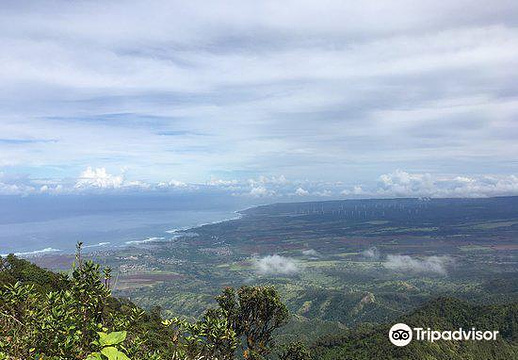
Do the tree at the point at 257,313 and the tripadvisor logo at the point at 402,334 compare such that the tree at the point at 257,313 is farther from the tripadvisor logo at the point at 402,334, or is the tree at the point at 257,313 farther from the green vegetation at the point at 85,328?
the tripadvisor logo at the point at 402,334

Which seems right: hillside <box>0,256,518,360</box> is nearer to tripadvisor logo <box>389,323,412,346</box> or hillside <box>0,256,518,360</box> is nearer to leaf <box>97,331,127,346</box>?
leaf <box>97,331,127,346</box>

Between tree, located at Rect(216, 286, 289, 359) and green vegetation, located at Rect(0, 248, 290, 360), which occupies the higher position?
green vegetation, located at Rect(0, 248, 290, 360)

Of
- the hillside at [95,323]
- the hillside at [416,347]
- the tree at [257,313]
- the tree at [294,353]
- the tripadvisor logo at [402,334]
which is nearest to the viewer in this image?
the hillside at [95,323]

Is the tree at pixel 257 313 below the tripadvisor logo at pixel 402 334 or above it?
above

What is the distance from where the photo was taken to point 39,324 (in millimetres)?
A: 12961

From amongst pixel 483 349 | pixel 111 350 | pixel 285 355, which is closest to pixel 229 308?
pixel 285 355

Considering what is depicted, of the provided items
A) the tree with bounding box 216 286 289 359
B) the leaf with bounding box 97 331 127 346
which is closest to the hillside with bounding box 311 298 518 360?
the tree with bounding box 216 286 289 359

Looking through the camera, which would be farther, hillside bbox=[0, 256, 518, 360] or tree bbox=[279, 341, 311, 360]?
tree bbox=[279, 341, 311, 360]

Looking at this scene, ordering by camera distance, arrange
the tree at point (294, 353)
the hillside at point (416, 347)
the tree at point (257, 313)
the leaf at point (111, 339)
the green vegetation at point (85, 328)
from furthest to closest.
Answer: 1. the hillside at point (416, 347)
2. the tree at point (294, 353)
3. the tree at point (257, 313)
4. the green vegetation at point (85, 328)
5. the leaf at point (111, 339)

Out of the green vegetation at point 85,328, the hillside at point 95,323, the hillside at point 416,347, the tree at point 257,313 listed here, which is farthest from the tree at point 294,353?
the hillside at point 416,347

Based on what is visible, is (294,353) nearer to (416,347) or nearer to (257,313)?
(257,313)

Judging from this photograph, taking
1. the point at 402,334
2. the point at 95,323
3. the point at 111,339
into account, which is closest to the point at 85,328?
the point at 95,323

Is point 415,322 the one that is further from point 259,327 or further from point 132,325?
point 132,325

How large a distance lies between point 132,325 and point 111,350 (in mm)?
9321
